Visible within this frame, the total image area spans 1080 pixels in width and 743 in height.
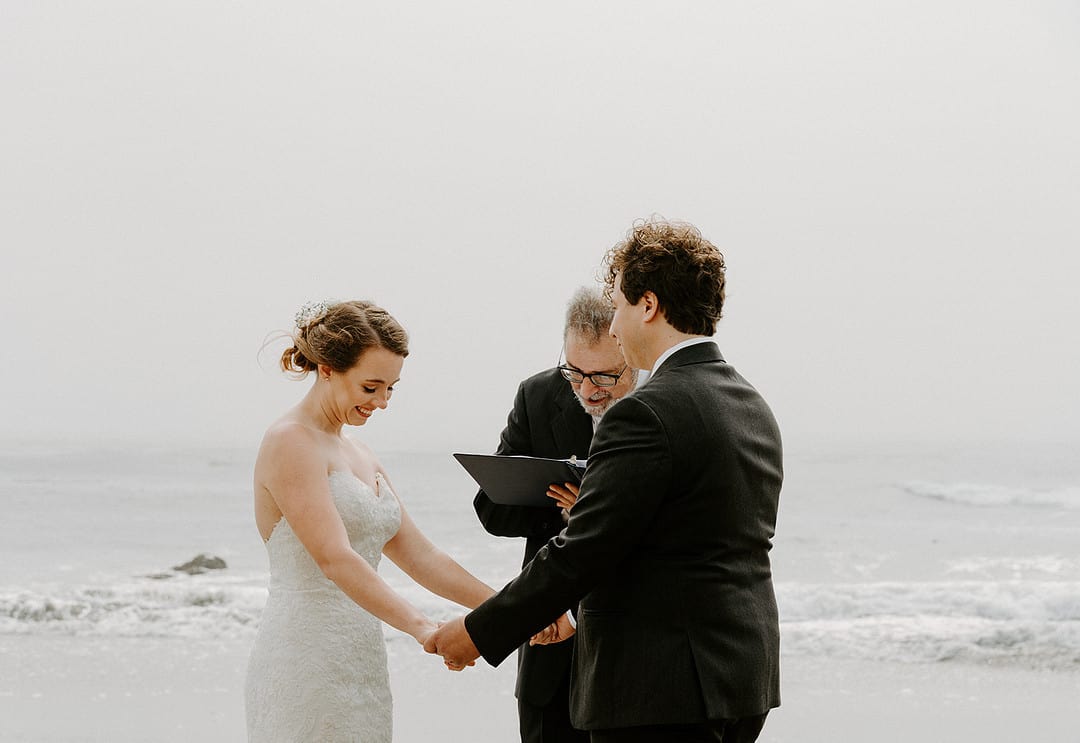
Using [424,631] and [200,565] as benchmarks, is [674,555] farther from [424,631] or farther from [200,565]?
[200,565]

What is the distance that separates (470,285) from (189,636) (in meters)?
5.22

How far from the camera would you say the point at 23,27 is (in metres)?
12.0

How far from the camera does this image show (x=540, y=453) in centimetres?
291

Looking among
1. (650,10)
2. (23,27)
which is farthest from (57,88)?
(650,10)

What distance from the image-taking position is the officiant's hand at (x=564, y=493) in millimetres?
2421

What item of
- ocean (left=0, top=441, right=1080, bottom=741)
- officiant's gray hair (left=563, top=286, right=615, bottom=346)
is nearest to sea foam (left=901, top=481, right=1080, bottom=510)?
ocean (left=0, top=441, right=1080, bottom=741)

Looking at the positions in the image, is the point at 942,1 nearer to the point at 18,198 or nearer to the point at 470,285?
the point at 470,285

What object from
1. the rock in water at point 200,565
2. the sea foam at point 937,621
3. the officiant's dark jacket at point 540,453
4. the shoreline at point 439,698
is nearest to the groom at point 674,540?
the officiant's dark jacket at point 540,453

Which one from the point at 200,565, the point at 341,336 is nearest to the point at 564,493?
the point at 341,336

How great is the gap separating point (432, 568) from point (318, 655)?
0.39 metres

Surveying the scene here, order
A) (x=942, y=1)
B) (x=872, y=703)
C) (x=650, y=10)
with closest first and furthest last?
(x=872, y=703) → (x=650, y=10) → (x=942, y=1)

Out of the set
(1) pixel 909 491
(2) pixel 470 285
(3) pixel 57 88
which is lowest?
(1) pixel 909 491

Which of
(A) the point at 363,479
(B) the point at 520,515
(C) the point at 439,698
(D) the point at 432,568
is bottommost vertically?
(C) the point at 439,698

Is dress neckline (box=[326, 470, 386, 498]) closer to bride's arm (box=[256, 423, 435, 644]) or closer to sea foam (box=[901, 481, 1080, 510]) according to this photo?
bride's arm (box=[256, 423, 435, 644])
